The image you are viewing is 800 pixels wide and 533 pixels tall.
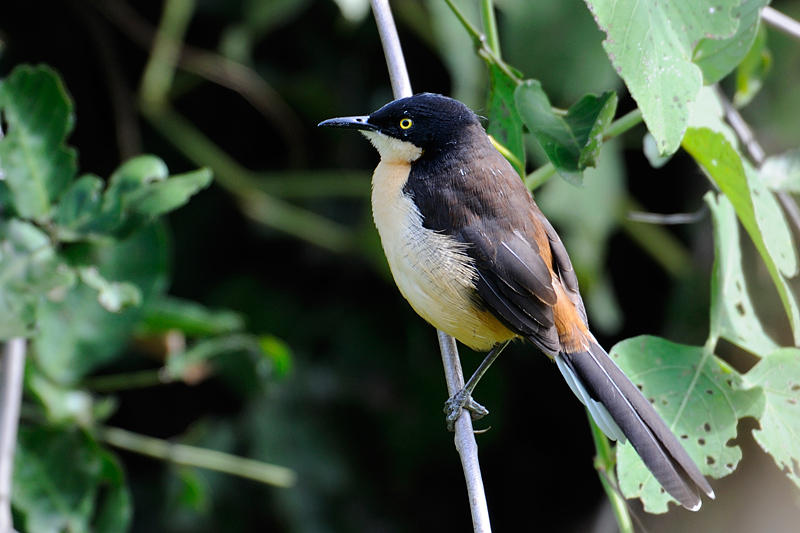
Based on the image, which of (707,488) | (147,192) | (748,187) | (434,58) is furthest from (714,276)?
(434,58)

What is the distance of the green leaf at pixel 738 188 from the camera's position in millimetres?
2229


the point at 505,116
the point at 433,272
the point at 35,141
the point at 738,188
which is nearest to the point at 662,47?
the point at 738,188

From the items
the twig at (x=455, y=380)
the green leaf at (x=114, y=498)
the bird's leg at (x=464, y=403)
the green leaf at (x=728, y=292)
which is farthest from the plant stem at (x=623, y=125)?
the green leaf at (x=114, y=498)

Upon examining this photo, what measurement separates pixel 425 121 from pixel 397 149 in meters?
0.13

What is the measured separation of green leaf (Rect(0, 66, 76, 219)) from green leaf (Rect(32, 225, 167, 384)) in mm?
498

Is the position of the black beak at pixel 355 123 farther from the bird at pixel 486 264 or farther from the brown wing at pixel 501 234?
the brown wing at pixel 501 234

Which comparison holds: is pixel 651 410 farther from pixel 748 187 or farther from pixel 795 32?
pixel 795 32

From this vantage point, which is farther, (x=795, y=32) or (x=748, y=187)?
(x=795, y=32)

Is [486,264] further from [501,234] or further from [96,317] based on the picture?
[96,317]

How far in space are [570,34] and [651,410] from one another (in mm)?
2014

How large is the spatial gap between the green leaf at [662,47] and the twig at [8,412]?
188cm

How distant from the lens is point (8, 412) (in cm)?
271

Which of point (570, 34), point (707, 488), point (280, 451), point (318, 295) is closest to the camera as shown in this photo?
point (707, 488)

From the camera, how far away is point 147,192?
260 cm
